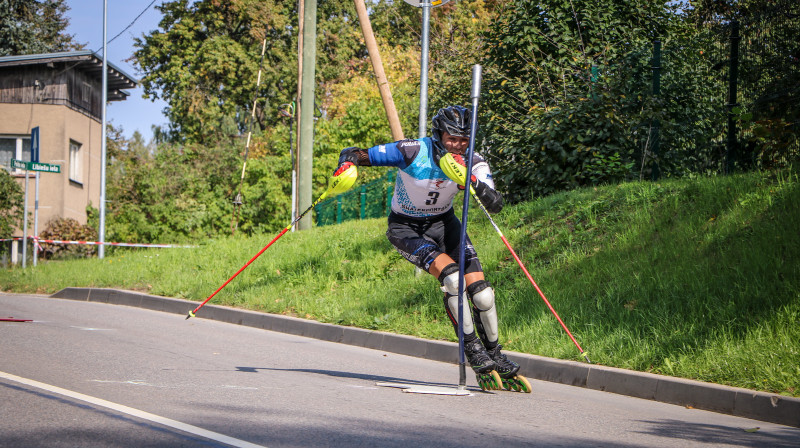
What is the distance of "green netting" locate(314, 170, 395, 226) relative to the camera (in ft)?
65.4

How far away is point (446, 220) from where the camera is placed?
6.70 metres

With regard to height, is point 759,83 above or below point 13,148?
below

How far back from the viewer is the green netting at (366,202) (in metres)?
19.9

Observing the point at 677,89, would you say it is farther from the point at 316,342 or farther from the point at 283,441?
the point at 283,441

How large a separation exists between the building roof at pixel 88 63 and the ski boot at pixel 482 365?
25.6 meters

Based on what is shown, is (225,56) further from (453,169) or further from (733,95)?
(453,169)

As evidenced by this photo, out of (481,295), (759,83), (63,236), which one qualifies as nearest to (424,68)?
(759,83)

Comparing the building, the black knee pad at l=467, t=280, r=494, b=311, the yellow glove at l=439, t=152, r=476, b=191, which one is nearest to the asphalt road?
the black knee pad at l=467, t=280, r=494, b=311

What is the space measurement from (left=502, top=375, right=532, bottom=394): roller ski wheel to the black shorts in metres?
0.87

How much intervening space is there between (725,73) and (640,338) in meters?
6.02

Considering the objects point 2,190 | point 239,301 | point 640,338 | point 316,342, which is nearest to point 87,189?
point 2,190

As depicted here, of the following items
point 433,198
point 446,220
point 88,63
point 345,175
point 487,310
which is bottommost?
point 487,310

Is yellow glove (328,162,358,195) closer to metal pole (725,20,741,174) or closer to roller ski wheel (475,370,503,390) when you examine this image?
roller ski wheel (475,370,503,390)

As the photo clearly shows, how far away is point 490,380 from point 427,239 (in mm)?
1233
